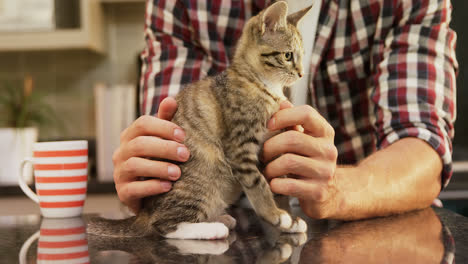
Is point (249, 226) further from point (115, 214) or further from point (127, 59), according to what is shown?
point (127, 59)

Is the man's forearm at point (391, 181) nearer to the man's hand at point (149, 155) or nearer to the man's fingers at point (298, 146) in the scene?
the man's fingers at point (298, 146)

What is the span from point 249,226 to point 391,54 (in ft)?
2.15

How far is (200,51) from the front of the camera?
137 centimetres

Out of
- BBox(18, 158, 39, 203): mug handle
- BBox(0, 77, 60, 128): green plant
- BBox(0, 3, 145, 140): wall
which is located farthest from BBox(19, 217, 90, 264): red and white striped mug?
BBox(0, 3, 145, 140): wall

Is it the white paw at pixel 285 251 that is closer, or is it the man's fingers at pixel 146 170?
the white paw at pixel 285 251

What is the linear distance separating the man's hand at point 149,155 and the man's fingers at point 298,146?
5.7 inches

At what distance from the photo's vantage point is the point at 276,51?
0.83 meters

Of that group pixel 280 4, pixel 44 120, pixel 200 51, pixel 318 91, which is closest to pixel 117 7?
pixel 44 120

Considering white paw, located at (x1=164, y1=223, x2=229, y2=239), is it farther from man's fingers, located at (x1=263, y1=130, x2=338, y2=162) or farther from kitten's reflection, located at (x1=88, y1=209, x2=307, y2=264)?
man's fingers, located at (x1=263, y1=130, x2=338, y2=162)

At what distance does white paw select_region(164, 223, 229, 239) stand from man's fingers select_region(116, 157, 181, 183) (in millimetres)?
85

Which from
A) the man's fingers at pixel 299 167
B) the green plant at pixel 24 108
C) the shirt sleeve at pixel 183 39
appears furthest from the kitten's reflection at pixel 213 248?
the green plant at pixel 24 108

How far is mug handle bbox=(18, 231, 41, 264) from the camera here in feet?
1.86

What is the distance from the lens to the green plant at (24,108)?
210 centimetres

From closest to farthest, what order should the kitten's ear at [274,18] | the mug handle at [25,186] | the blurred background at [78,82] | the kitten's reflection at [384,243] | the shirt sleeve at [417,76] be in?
the kitten's reflection at [384,243]
the kitten's ear at [274,18]
the mug handle at [25,186]
the shirt sleeve at [417,76]
the blurred background at [78,82]
